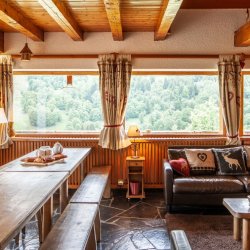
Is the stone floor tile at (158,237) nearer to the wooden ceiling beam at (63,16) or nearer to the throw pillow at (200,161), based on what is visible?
the throw pillow at (200,161)

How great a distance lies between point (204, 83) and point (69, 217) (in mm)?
3572

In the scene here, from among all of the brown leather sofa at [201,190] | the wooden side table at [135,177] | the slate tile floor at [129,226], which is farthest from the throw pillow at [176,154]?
the slate tile floor at [129,226]

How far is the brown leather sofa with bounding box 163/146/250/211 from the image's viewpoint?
400 centimetres

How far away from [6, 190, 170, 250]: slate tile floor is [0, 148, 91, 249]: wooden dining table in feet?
1.41

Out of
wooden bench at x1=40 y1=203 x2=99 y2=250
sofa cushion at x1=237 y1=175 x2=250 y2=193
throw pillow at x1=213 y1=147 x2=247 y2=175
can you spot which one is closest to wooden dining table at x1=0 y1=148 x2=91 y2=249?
wooden bench at x1=40 y1=203 x2=99 y2=250

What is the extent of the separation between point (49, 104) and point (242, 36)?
131 inches

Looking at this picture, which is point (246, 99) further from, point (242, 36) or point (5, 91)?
point (5, 91)

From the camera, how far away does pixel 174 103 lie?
5.46 metres

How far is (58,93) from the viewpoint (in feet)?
18.0

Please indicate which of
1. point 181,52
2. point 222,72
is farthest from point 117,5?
point 222,72

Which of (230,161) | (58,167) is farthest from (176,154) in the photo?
(58,167)

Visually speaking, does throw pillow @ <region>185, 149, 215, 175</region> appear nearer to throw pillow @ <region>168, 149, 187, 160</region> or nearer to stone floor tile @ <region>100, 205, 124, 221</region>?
throw pillow @ <region>168, 149, 187, 160</region>

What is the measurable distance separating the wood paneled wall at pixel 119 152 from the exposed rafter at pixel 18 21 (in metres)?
1.70

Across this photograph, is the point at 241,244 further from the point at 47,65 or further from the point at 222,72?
the point at 47,65
